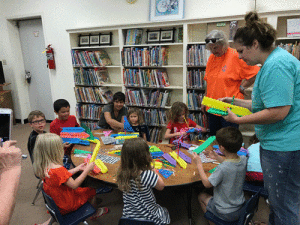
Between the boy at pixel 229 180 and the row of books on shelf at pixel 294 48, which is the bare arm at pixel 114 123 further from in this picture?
the row of books on shelf at pixel 294 48

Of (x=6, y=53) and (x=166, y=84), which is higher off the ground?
(x=6, y=53)

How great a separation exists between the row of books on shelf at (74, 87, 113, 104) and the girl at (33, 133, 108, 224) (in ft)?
8.08

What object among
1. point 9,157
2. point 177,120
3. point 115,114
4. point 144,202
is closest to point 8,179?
point 9,157

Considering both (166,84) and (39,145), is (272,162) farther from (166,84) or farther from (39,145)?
(166,84)

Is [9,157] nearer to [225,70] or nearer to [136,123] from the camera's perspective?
[136,123]

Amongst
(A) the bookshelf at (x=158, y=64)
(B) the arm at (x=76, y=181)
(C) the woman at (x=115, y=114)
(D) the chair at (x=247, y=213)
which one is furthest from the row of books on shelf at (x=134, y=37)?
(D) the chair at (x=247, y=213)

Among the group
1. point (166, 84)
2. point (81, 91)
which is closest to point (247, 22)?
point (166, 84)

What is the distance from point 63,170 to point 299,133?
1.49 m

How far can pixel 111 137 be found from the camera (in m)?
2.37

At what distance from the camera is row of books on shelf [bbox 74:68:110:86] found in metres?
4.05

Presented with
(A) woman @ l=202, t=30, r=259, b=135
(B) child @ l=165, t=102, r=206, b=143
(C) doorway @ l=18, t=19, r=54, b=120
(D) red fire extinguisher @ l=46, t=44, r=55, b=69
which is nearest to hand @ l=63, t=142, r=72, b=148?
(B) child @ l=165, t=102, r=206, b=143

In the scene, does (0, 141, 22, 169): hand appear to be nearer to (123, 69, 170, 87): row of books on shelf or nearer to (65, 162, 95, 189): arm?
(65, 162, 95, 189): arm

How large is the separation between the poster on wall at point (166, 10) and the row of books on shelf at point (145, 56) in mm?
482

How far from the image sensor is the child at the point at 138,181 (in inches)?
56.3
